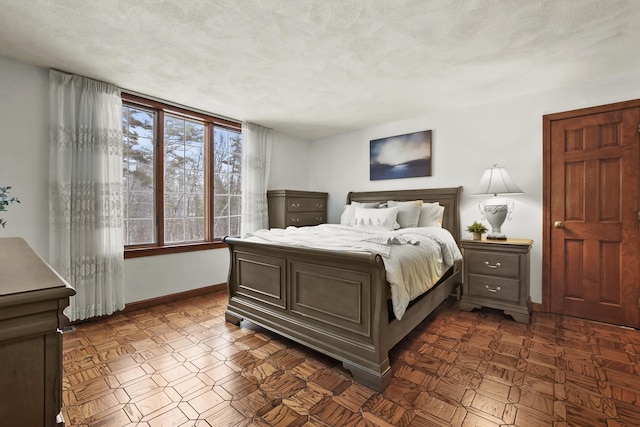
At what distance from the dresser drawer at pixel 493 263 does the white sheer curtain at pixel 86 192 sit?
147 inches

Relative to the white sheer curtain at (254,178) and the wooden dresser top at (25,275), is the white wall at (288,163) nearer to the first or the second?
the white sheer curtain at (254,178)

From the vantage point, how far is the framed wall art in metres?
4.04

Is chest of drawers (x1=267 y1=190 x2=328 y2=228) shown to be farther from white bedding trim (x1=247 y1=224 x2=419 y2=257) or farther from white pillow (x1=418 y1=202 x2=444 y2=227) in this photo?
white pillow (x1=418 y1=202 x2=444 y2=227)

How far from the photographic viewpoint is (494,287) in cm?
307

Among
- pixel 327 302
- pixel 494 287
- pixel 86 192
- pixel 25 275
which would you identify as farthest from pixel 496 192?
pixel 86 192

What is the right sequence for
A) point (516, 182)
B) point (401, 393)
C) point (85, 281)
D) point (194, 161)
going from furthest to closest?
point (194, 161) → point (516, 182) → point (85, 281) → point (401, 393)

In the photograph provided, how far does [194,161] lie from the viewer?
394 cm

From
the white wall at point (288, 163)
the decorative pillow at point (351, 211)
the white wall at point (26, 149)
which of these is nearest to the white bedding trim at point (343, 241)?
the decorative pillow at point (351, 211)

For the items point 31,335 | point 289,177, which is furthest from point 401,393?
point 289,177

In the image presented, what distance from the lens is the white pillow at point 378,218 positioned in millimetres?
3578

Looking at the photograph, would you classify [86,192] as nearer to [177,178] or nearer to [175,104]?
[177,178]

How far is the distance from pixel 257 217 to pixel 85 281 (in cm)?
215

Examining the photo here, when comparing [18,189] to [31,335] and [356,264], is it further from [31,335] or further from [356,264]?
[356,264]

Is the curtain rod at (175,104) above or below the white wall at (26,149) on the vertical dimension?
above
